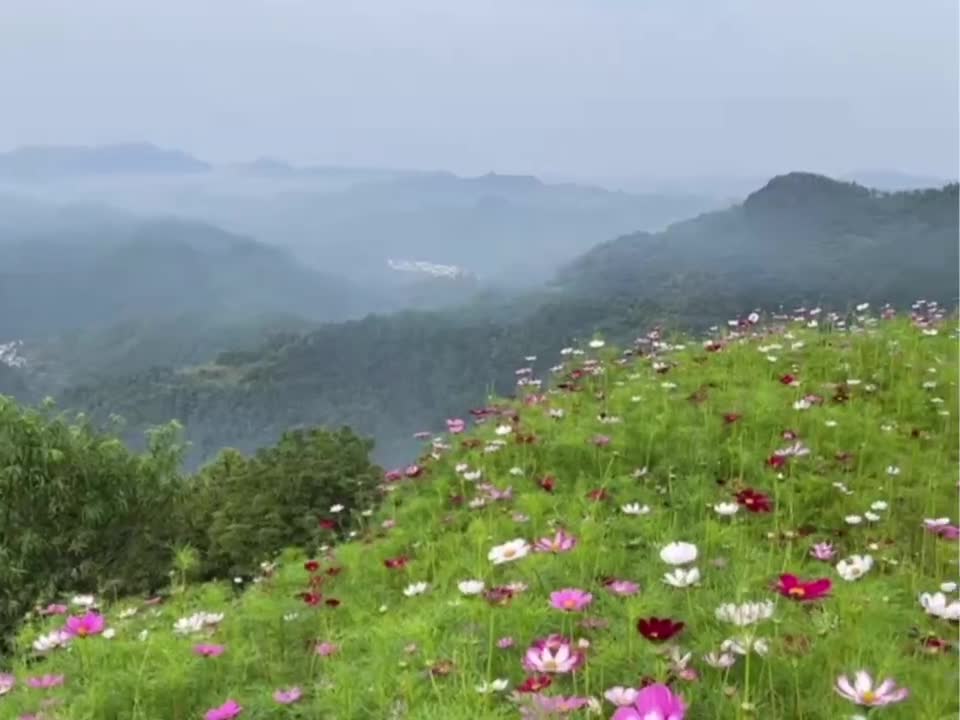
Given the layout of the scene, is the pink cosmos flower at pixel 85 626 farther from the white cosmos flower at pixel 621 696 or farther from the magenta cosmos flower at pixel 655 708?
the magenta cosmos flower at pixel 655 708

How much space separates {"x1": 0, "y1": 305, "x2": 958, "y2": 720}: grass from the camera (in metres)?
1.94

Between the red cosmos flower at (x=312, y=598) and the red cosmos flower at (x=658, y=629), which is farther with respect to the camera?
the red cosmos flower at (x=312, y=598)

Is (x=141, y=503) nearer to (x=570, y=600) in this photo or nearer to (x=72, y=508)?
(x=72, y=508)

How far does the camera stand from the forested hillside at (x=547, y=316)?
123 ft

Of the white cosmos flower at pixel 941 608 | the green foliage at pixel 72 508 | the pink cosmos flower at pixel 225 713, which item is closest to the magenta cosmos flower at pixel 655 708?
the white cosmos flower at pixel 941 608

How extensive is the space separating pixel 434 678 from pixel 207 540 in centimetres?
474

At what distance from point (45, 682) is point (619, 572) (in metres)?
1.42

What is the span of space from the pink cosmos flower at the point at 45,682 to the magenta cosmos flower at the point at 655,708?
1.54m

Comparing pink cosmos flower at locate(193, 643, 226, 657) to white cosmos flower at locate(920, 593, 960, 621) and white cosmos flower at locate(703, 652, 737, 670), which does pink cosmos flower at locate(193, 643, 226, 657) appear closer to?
A: white cosmos flower at locate(703, 652, 737, 670)

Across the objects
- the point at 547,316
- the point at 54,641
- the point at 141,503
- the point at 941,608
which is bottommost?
the point at 547,316

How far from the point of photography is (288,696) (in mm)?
2068

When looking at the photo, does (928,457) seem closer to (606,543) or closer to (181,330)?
(606,543)

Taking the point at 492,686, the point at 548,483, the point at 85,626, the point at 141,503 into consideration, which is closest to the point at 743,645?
the point at 492,686

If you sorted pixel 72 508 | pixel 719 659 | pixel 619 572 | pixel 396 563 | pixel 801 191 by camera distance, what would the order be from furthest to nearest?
pixel 801 191 → pixel 72 508 → pixel 396 563 → pixel 619 572 → pixel 719 659
